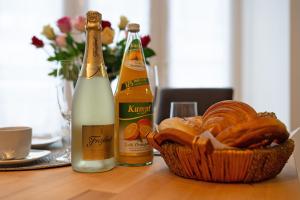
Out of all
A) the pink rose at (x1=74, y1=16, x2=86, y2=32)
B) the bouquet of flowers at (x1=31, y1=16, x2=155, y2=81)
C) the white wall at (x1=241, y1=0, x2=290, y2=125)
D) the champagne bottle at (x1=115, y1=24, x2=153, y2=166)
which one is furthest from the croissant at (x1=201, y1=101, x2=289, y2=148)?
the white wall at (x1=241, y1=0, x2=290, y2=125)

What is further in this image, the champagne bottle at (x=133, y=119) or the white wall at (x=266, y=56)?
the white wall at (x=266, y=56)

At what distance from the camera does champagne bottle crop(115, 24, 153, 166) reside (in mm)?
679

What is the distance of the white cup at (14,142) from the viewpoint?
68cm

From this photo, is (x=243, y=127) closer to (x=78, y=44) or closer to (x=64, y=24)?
(x=78, y=44)

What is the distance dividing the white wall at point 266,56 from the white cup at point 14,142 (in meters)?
2.04

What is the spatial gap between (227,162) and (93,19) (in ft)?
1.17

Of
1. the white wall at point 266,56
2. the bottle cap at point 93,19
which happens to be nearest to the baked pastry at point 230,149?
the bottle cap at point 93,19

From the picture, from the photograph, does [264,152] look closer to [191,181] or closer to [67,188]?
[191,181]

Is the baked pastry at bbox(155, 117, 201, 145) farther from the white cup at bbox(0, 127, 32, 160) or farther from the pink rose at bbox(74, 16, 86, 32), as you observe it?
the pink rose at bbox(74, 16, 86, 32)

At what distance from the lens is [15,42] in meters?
2.79

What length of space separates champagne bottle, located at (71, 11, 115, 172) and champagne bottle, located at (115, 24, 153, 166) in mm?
31

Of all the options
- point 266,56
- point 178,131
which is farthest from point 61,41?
point 266,56

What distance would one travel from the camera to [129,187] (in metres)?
0.52

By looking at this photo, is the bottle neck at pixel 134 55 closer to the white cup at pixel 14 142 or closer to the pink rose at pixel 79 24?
the white cup at pixel 14 142
